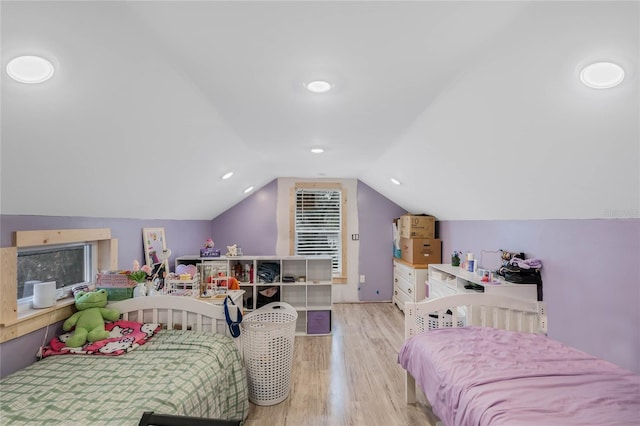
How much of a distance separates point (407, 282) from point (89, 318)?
4.13m

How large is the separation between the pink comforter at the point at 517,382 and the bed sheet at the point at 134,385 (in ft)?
4.30

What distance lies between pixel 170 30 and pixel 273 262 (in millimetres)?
3460

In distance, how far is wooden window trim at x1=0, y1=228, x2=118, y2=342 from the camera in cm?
178

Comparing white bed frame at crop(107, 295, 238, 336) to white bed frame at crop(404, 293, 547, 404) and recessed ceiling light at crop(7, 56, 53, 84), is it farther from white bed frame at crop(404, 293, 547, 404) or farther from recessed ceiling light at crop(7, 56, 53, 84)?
recessed ceiling light at crop(7, 56, 53, 84)

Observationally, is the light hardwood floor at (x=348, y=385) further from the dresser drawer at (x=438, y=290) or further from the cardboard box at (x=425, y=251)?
the cardboard box at (x=425, y=251)

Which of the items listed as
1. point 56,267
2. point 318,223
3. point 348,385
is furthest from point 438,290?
point 56,267

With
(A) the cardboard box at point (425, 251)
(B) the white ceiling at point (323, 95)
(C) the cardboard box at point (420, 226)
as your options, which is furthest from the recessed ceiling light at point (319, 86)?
(A) the cardboard box at point (425, 251)

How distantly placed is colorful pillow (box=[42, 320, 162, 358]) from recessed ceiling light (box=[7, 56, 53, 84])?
63.6 inches

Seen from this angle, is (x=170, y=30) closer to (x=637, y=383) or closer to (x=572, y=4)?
(x=572, y=4)

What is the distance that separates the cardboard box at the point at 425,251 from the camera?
4926 mm

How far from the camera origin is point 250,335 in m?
2.62

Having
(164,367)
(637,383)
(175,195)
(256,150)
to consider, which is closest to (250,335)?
(164,367)

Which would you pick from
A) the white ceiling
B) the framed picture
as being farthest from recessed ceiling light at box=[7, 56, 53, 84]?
the framed picture

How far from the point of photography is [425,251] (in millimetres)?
4953
